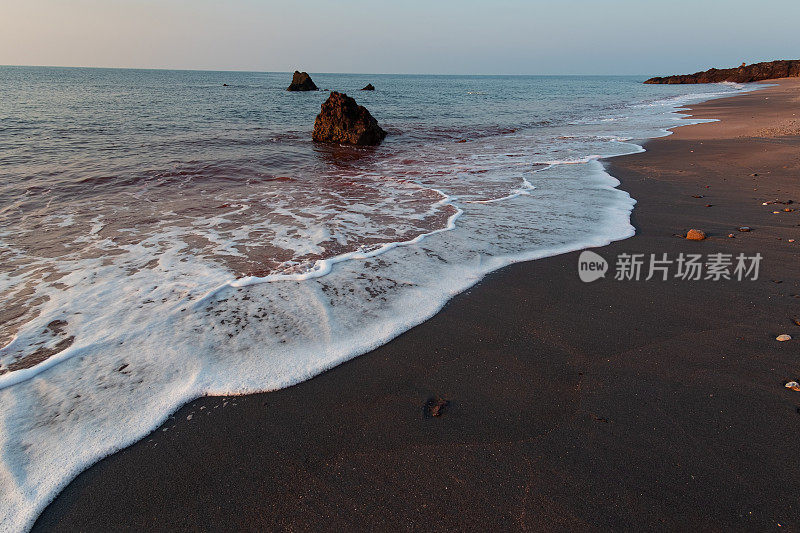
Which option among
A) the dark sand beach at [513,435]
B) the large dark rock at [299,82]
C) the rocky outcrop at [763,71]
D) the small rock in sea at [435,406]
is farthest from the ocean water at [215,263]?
the rocky outcrop at [763,71]

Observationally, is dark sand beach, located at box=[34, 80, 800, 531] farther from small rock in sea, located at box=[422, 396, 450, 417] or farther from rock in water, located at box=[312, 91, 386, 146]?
rock in water, located at box=[312, 91, 386, 146]

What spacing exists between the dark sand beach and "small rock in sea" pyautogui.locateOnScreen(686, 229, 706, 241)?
1.29 meters

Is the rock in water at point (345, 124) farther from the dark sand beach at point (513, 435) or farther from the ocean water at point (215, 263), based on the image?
the dark sand beach at point (513, 435)

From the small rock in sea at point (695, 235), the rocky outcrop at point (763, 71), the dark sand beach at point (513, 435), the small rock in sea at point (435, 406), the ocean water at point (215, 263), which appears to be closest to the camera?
→ the dark sand beach at point (513, 435)

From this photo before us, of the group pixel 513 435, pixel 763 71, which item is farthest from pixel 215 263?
pixel 763 71

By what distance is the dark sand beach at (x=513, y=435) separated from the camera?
1.78m

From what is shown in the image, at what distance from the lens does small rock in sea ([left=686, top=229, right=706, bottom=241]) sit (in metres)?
4.76

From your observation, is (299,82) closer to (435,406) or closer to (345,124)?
(345,124)

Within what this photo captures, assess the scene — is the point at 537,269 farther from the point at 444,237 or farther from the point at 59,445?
the point at 59,445

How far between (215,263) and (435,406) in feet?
10.2

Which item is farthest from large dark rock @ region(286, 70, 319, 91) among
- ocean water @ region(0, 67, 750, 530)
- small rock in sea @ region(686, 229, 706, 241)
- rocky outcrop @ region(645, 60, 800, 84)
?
rocky outcrop @ region(645, 60, 800, 84)

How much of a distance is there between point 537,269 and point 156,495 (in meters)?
3.56

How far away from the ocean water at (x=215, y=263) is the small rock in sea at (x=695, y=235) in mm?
757

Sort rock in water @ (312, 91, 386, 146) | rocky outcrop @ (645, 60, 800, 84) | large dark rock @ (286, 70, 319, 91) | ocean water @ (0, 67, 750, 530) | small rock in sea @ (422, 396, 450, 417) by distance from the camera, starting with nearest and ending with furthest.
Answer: small rock in sea @ (422, 396, 450, 417) → ocean water @ (0, 67, 750, 530) → rock in water @ (312, 91, 386, 146) → large dark rock @ (286, 70, 319, 91) → rocky outcrop @ (645, 60, 800, 84)
